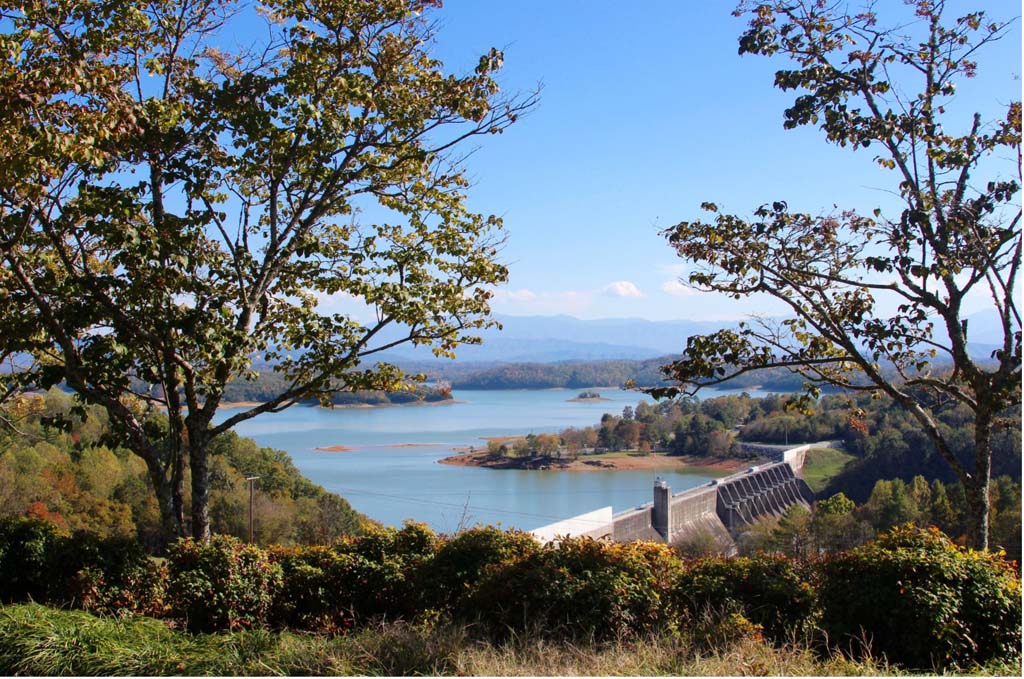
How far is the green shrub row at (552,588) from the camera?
2855 millimetres

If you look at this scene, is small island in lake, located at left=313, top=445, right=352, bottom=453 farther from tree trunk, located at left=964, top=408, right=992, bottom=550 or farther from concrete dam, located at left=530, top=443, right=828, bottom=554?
tree trunk, located at left=964, top=408, right=992, bottom=550

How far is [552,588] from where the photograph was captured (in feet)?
10.6

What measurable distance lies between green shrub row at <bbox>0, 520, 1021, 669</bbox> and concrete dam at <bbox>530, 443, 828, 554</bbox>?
1505cm

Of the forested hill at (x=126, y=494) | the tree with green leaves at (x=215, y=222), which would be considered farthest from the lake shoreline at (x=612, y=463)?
the tree with green leaves at (x=215, y=222)

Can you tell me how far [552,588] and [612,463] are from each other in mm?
37516

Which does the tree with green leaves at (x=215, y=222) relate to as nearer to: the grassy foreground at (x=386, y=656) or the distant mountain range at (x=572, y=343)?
the grassy foreground at (x=386, y=656)

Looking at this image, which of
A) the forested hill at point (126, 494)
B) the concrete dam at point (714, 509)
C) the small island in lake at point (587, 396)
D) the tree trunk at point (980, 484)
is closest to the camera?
the tree trunk at point (980, 484)

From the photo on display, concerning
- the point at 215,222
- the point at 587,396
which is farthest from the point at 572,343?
the point at 215,222

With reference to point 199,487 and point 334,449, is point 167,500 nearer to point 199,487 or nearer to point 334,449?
point 199,487

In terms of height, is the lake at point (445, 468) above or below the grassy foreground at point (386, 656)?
below

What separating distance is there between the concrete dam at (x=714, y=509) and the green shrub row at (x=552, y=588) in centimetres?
1505

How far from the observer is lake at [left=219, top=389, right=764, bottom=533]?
2619 cm

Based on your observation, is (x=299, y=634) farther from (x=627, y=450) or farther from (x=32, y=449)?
(x=627, y=450)

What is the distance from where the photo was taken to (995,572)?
2.89 meters
